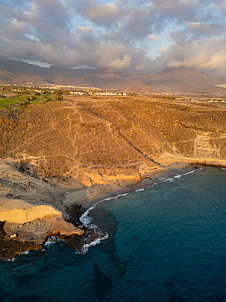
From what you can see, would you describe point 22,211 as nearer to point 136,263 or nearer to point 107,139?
point 136,263

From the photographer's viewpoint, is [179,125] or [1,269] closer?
[1,269]

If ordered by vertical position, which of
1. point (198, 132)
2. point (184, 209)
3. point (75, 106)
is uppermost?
point (75, 106)

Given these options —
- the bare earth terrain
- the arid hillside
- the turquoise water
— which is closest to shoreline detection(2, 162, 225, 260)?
the bare earth terrain

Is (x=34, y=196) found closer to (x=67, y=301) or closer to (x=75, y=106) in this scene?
(x=67, y=301)

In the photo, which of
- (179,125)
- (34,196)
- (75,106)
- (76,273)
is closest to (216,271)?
(76,273)

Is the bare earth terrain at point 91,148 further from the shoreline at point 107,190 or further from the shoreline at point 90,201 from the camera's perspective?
the shoreline at point 90,201

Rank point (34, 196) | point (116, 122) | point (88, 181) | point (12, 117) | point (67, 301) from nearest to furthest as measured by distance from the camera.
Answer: point (67, 301) < point (34, 196) < point (88, 181) < point (12, 117) < point (116, 122)

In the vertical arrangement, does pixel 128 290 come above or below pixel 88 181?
below

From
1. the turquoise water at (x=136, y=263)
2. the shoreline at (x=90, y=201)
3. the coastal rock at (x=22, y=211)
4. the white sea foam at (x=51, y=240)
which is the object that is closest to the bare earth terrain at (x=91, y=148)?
the coastal rock at (x=22, y=211)
